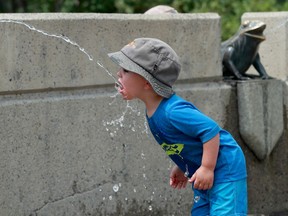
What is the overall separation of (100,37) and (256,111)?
142 centimetres

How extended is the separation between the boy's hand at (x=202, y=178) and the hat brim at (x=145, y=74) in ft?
1.32

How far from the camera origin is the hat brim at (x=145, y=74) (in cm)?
407

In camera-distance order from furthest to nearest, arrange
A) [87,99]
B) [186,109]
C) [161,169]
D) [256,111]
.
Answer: [256,111]
[161,169]
[87,99]
[186,109]

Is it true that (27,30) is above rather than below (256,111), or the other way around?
above

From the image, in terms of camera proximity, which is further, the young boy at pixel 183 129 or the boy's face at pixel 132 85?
the boy's face at pixel 132 85

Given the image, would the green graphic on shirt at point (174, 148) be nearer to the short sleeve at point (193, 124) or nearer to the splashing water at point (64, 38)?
the short sleeve at point (193, 124)

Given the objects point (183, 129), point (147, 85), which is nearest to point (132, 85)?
point (147, 85)

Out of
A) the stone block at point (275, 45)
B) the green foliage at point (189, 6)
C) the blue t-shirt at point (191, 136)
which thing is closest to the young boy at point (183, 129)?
the blue t-shirt at point (191, 136)

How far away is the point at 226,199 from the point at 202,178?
0.59ft

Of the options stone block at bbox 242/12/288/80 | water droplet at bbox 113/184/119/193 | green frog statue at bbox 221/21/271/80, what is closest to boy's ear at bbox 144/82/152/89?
water droplet at bbox 113/184/119/193

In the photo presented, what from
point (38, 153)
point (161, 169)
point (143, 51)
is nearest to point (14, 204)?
point (38, 153)

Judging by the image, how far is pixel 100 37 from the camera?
5.50m

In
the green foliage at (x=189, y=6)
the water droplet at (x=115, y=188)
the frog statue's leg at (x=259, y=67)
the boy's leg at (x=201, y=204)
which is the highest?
the boy's leg at (x=201, y=204)

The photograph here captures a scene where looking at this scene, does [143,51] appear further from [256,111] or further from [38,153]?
[256,111]
